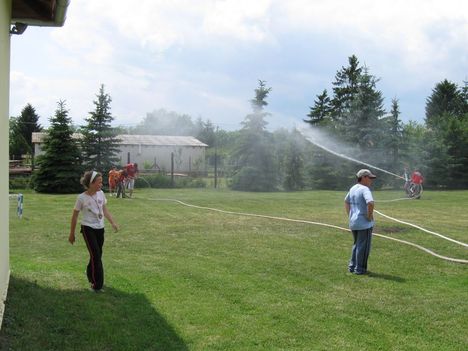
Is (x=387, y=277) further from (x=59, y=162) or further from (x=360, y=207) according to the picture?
(x=59, y=162)

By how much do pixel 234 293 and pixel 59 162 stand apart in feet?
83.7

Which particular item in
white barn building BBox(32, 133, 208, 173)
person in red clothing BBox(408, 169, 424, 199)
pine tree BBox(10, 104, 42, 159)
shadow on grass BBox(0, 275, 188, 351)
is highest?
pine tree BBox(10, 104, 42, 159)

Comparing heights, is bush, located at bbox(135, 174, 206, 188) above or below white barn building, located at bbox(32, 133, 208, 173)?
below

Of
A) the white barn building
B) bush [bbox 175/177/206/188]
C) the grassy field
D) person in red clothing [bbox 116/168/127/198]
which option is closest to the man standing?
the grassy field

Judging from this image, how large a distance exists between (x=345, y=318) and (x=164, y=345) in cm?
221

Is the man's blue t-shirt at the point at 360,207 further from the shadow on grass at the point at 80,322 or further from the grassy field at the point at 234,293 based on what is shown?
the shadow on grass at the point at 80,322

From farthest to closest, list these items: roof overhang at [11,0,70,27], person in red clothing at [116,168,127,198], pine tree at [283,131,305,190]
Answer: pine tree at [283,131,305,190]
person in red clothing at [116,168,127,198]
roof overhang at [11,0,70,27]

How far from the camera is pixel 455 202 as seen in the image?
2377 cm

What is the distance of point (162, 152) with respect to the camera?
169 ft

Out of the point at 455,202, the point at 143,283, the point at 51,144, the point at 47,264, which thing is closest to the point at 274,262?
the point at 143,283

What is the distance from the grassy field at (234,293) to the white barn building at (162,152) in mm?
35744

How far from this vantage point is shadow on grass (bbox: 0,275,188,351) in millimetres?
5102

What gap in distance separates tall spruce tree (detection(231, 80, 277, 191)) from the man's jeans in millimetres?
25293

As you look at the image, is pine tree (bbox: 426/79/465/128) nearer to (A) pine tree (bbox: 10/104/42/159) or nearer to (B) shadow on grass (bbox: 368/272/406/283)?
(A) pine tree (bbox: 10/104/42/159)
